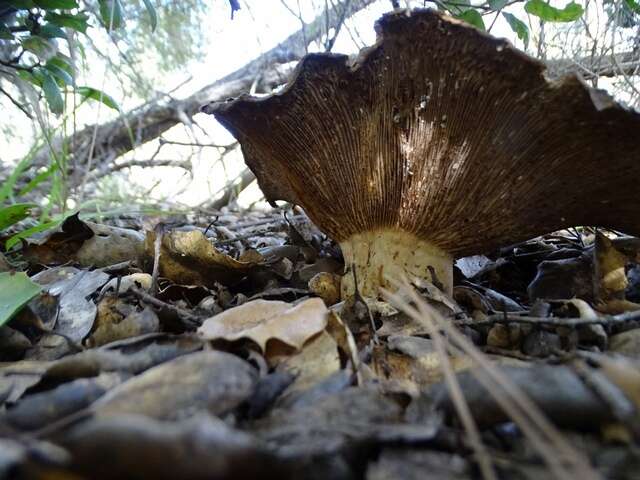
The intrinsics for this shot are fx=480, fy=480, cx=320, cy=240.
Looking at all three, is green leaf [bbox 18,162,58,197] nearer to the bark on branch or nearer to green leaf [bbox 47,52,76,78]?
green leaf [bbox 47,52,76,78]

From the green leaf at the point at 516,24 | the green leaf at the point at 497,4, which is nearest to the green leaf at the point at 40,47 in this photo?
the green leaf at the point at 497,4

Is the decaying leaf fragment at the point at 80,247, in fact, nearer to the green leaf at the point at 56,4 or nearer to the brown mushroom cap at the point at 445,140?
the brown mushroom cap at the point at 445,140

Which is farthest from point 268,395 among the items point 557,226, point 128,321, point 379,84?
point 557,226

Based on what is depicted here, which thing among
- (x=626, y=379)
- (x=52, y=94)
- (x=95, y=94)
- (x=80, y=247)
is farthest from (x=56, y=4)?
(x=626, y=379)

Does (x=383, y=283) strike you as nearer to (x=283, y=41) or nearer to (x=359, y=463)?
(x=359, y=463)

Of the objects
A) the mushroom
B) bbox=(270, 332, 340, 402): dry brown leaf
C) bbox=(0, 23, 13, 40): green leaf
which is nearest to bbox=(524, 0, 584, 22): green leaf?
the mushroom

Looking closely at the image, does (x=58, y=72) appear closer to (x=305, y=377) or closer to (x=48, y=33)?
(x=48, y=33)
